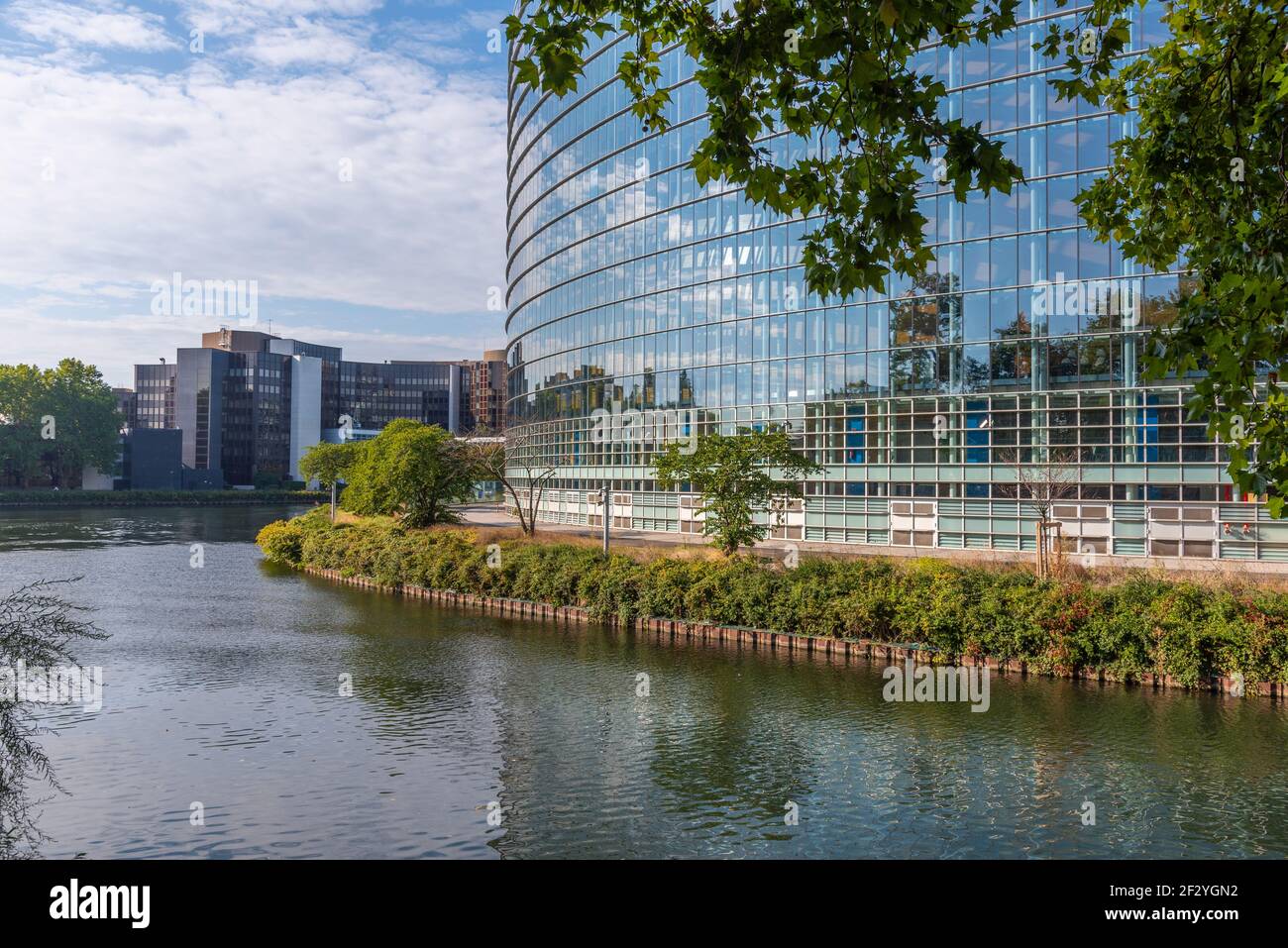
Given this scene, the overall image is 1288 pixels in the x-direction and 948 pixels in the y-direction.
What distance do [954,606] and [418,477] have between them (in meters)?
34.8

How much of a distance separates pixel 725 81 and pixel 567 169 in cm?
5963

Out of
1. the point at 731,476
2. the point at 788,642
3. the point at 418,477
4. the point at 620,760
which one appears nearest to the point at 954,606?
the point at 788,642

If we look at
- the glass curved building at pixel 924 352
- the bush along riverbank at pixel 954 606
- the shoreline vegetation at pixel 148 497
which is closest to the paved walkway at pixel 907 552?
the glass curved building at pixel 924 352

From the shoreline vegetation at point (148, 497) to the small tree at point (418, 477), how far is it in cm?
7338

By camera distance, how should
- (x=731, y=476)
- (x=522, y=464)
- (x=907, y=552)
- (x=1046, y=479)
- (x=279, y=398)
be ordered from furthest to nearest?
(x=279, y=398) < (x=522, y=464) < (x=907, y=552) < (x=1046, y=479) < (x=731, y=476)

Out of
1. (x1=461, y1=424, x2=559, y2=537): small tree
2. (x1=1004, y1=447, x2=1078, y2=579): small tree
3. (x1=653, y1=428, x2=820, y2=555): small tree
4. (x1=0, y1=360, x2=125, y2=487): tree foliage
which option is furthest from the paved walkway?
(x1=0, y1=360, x2=125, y2=487): tree foliage

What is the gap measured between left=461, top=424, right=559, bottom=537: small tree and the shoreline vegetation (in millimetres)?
59455

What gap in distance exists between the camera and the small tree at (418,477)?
53.2 m

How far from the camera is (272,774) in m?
16.4

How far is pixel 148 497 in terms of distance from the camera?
11806cm

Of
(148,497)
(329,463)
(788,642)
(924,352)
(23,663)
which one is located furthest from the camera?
(148,497)

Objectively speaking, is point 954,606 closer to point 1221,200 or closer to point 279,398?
point 1221,200
